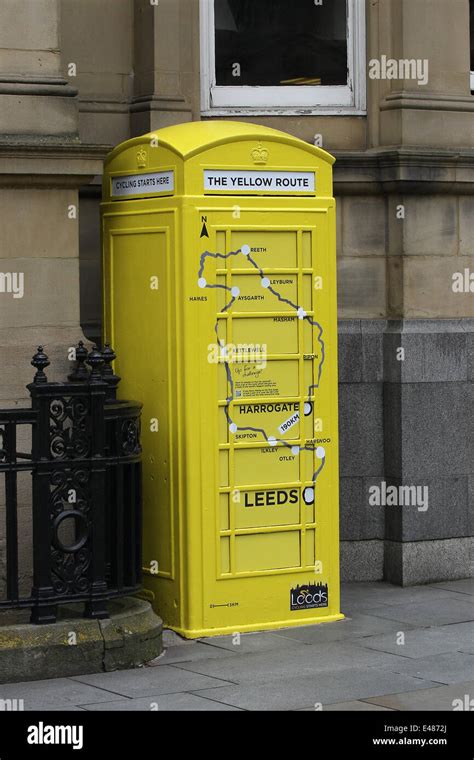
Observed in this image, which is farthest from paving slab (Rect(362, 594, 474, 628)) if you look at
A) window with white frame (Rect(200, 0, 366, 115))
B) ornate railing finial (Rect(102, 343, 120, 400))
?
window with white frame (Rect(200, 0, 366, 115))

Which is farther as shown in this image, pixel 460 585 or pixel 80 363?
pixel 460 585

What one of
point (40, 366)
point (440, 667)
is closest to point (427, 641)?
point (440, 667)

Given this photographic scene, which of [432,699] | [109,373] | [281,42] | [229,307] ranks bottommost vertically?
[432,699]

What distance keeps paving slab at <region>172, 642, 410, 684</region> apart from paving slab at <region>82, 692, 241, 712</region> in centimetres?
46

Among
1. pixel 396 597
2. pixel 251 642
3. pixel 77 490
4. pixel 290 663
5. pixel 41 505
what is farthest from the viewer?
pixel 396 597

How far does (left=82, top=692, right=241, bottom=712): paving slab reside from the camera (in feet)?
23.5

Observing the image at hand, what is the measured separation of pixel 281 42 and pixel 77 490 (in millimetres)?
Answer: 4119

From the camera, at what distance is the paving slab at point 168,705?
23.5ft

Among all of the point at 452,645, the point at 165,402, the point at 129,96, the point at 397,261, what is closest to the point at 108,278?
the point at 165,402

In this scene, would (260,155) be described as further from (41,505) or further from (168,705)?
(168,705)

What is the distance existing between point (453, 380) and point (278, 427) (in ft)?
6.59

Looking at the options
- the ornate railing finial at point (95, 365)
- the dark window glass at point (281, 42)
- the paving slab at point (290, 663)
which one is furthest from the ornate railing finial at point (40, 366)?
the dark window glass at point (281, 42)

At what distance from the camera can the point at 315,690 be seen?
24.7 feet

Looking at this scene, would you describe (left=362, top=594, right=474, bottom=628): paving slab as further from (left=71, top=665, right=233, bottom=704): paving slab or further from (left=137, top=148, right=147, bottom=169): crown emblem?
Result: (left=137, top=148, right=147, bottom=169): crown emblem
